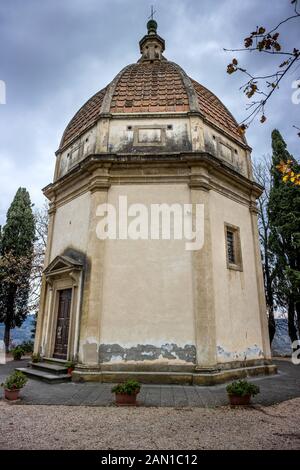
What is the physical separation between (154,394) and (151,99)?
10678 mm

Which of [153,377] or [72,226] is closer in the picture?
[153,377]

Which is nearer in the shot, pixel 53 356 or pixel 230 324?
pixel 230 324

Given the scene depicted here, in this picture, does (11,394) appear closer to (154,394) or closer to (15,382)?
(15,382)

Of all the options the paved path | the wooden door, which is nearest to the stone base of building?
the paved path

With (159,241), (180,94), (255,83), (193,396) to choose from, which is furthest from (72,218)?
(255,83)

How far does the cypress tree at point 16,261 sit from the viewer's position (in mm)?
19797

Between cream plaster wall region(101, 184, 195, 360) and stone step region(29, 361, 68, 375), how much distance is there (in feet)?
5.36

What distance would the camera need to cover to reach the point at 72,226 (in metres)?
11.6

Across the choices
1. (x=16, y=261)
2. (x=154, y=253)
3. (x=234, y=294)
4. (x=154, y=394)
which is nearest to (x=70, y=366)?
(x=154, y=394)

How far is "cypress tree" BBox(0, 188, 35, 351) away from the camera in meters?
19.8

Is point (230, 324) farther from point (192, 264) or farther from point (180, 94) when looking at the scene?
point (180, 94)

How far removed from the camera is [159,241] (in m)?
9.95

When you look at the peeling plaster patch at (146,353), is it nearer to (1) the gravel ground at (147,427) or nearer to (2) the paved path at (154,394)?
(2) the paved path at (154,394)

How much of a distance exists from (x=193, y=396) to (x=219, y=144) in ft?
30.7
